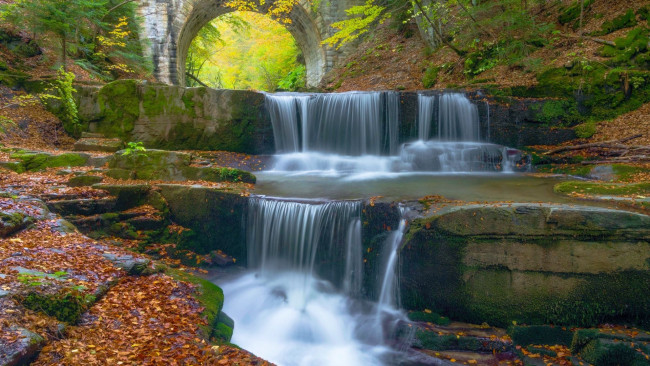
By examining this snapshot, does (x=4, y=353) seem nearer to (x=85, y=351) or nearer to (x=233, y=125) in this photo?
(x=85, y=351)

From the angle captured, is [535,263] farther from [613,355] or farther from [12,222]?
[12,222]

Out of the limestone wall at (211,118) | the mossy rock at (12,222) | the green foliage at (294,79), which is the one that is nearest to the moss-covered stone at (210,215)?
the mossy rock at (12,222)

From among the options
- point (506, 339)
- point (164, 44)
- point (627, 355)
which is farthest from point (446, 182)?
point (164, 44)

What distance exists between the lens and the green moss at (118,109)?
992 cm

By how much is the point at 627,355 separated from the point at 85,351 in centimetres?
490

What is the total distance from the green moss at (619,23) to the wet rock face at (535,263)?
29.2 feet

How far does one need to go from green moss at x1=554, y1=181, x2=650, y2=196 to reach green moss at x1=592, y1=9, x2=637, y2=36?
7.10 meters

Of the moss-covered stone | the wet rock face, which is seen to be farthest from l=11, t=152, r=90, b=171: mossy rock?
the wet rock face

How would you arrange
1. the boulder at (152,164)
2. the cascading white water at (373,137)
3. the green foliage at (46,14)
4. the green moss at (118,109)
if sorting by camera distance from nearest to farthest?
the boulder at (152,164), the green foliage at (46,14), the cascading white water at (373,137), the green moss at (118,109)

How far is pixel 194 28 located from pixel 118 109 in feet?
29.6

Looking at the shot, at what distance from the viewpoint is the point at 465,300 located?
4789 mm

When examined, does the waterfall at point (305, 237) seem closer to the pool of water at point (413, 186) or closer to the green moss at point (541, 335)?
the pool of water at point (413, 186)

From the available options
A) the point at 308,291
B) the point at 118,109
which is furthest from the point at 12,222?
the point at 118,109

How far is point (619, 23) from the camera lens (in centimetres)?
1055
